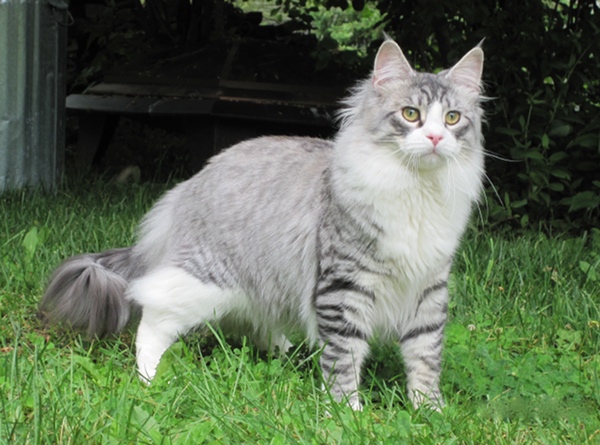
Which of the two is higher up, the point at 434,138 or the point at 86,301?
the point at 434,138

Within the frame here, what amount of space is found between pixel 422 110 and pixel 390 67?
229 mm

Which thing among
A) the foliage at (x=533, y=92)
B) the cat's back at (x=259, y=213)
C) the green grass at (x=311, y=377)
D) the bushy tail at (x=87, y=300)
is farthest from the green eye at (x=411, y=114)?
the foliage at (x=533, y=92)

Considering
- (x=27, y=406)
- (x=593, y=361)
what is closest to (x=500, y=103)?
(x=593, y=361)

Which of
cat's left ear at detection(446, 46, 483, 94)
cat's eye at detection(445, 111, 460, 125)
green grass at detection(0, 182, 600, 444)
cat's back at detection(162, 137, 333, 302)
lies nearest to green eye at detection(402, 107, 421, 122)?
cat's eye at detection(445, 111, 460, 125)

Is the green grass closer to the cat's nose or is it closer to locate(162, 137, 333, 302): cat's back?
locate(162, 137, 333, 302): cat's back

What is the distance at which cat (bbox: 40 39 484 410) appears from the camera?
9.40 ft

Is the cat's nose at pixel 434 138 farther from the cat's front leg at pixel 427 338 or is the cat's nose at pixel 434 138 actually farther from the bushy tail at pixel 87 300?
the bushy tail at pixel 87 300

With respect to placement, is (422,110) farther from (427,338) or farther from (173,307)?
(173,307)

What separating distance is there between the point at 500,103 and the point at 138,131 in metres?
4.40

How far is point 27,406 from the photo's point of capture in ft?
8.07

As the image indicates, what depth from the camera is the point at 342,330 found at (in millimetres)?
2881

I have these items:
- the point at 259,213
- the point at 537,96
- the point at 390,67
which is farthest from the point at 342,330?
the point at 537,96

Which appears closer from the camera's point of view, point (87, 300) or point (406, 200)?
point (406, 200)

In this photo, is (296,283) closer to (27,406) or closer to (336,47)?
(27,406)
